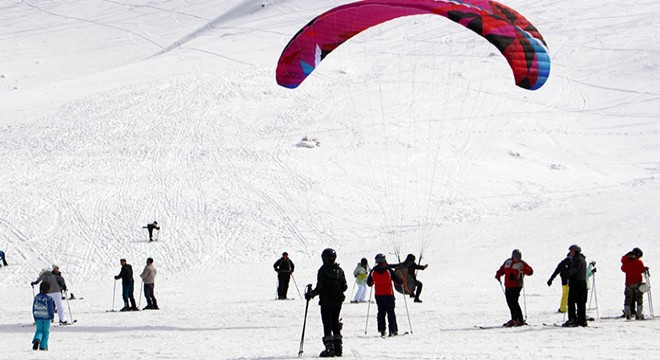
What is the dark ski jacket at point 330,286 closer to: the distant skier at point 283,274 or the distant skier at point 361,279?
the distant skier at point 361,279

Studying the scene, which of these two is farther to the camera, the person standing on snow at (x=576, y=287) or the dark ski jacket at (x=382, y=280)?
the person standing on snow at (x=576, y=287)

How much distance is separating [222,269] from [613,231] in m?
10.8

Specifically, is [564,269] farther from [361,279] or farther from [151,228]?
[151,228]

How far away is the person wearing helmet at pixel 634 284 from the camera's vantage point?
13.1m

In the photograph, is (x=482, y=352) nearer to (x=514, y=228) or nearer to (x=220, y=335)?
(x=220, y=335)

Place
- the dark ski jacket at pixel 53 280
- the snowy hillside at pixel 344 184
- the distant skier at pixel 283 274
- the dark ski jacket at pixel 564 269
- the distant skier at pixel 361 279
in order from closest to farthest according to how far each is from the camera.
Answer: the dark ski jacket at pixel 564 269
the snowy hillside at pixel 344 184
the dark ski jacket at pixel 53 280
the distant skier at pixel 361 279
the distant skier at pixel 283 274

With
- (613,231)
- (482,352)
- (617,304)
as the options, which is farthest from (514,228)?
(482,352)

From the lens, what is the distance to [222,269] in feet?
77.3

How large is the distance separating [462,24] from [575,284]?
514 centimetres

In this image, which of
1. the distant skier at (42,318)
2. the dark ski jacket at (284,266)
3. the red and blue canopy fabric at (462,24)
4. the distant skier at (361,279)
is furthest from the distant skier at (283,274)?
the distant skier at (42,318)

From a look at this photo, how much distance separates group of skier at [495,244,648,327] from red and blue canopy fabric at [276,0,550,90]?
392 cm

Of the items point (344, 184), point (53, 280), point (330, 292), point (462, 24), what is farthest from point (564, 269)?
point (344, 184)

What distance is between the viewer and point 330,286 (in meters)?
10.2

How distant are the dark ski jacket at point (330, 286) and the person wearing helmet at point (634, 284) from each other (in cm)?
520
